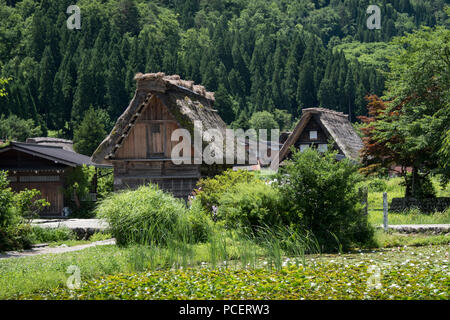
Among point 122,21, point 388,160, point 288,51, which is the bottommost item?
point 388,160

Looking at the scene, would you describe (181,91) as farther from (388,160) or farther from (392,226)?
(392,226)

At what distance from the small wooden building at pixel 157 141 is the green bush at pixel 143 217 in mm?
9283

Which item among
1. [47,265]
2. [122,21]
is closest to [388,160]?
[47,265]

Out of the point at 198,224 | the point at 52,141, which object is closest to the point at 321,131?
the point at 198,224

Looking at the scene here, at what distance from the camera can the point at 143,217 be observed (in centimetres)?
1372

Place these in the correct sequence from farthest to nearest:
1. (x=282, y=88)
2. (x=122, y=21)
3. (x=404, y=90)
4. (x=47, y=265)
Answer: (x=122, y=21) → (x=282, y=88) → (x=404, y=90) → (x=47, y=265)

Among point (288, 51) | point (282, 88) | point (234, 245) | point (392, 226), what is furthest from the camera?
point (288, 51)

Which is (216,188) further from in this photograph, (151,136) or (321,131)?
(321,131)

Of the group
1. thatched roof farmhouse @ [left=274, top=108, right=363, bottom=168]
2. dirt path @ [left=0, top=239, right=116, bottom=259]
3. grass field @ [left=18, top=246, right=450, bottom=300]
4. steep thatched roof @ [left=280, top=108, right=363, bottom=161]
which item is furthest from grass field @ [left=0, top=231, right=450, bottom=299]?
thatched roof farmhouse @ [left=274, top=108, right=363, bottom=168]

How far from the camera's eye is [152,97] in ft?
78.5

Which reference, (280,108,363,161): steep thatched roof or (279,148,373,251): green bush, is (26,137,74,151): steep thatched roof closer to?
(280,108,363,161): steep thatched roof

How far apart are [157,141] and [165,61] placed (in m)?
93.4

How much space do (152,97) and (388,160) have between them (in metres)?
10.2

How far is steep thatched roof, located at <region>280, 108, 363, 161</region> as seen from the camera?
36184 mm
